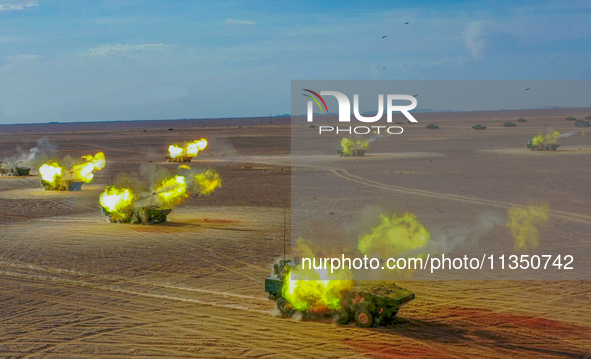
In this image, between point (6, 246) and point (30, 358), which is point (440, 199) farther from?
point (30, 358)

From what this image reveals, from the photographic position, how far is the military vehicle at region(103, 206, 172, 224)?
31531 millimetres

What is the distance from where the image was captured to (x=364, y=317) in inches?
640

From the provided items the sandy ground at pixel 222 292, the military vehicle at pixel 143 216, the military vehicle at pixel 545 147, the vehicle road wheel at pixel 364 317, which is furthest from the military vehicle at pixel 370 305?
the military vehicle at pixel 545 147

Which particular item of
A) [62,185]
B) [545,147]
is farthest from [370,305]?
[545,147]

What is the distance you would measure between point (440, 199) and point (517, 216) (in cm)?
571

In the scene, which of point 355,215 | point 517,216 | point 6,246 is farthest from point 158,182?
point 517,216

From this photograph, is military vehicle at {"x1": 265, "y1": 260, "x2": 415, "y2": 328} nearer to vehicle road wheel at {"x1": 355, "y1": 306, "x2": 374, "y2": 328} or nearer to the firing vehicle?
vehicle road wheel at {"x1": 355, "y1": 306, "x2": 374, "y2": 328}

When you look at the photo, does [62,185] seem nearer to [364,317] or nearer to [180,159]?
[180,159]

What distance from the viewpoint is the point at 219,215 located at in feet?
112

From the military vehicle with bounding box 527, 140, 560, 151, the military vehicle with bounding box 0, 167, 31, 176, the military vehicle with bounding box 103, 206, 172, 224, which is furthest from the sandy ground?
the military vehicle with bounding box 527, 140, 560, 151

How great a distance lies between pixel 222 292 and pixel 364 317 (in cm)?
563

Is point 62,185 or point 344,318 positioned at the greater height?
point 62,185

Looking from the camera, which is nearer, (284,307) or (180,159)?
(284,307)

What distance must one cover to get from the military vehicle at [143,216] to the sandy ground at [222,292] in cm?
94
